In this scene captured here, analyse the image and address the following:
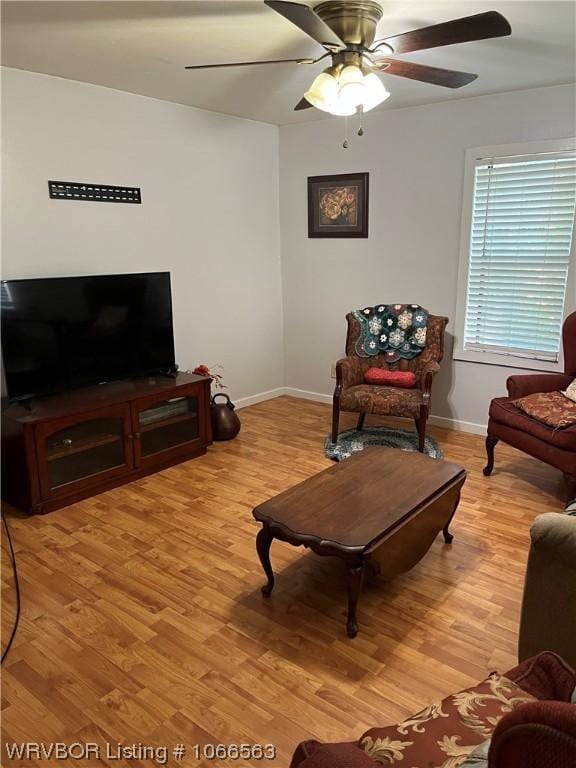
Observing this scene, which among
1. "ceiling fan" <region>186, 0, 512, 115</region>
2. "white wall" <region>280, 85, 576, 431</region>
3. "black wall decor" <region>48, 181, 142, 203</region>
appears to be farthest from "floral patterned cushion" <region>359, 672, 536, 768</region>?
"black wall decor" <region>48, 181, 142, 203</region>

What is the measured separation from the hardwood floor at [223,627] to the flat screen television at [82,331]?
82 cm

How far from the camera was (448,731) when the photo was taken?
117 cm

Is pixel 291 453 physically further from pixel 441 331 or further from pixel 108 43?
pixel 108 43

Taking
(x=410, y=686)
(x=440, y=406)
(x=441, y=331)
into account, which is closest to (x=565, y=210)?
(x=441, y=331)

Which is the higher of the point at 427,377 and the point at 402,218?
the point at 402,218

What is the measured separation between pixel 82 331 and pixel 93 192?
3.21 ft

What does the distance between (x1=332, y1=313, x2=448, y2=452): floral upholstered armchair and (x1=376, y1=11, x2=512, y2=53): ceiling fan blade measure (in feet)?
7.13

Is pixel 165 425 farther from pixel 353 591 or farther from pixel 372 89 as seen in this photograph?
pixel 372 89

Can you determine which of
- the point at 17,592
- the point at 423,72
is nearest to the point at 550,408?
the point at 423,72

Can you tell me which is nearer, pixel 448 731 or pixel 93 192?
pixel 448 731

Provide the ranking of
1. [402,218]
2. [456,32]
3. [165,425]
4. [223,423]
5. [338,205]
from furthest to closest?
[338,205] < [402,218] < [223,423] < [165,425] < [456,32]

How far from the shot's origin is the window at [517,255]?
3.82 meters

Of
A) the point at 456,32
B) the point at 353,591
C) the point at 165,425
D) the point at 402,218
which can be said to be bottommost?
the point at 353,591

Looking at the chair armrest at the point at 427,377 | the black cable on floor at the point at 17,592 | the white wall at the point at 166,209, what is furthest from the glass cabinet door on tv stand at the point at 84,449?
the chair armrest at the point at 427,377
